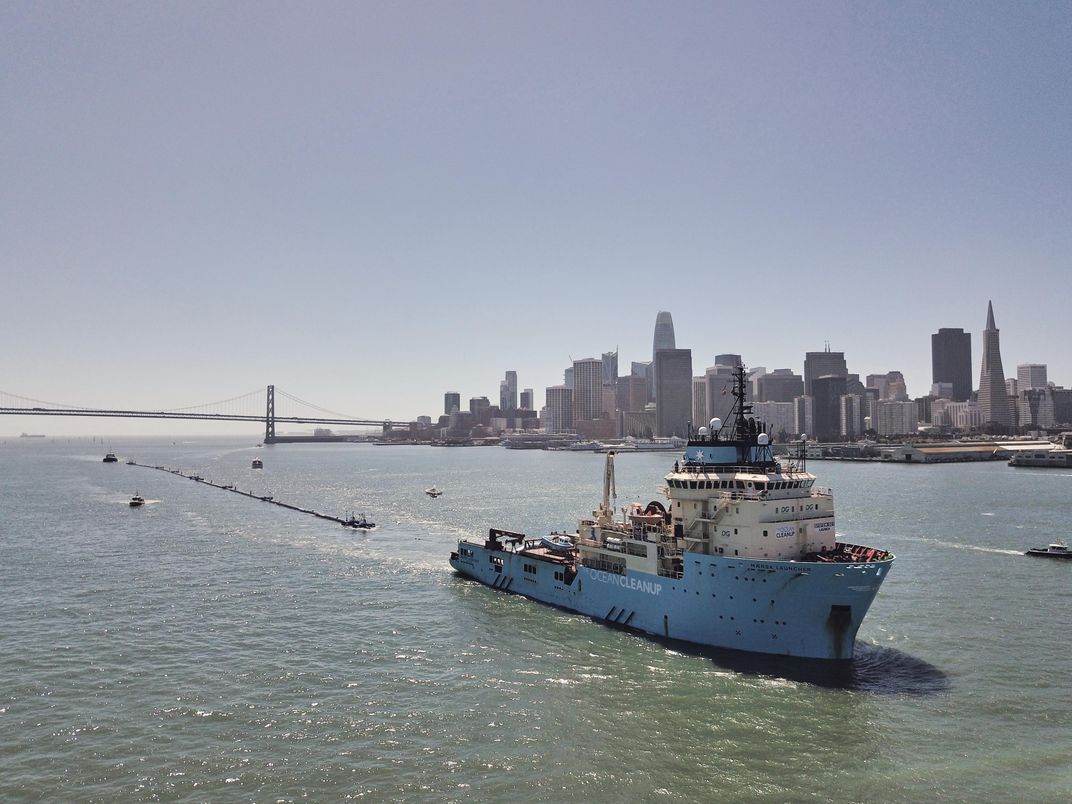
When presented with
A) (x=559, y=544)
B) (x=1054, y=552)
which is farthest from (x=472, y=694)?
(x=1054, y=552)

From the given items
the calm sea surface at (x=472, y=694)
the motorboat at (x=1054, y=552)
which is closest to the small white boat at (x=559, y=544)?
the calm sea surface at (x=472, y=694)

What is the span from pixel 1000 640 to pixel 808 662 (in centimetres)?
1052

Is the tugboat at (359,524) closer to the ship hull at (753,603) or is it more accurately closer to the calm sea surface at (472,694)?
the calm sea surface at (472,694)

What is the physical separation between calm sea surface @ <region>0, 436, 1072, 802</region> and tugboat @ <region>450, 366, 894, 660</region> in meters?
1.28

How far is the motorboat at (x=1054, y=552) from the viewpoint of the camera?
46.4 meters

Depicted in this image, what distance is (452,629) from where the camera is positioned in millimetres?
32500

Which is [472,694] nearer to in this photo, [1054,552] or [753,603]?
[753,603]

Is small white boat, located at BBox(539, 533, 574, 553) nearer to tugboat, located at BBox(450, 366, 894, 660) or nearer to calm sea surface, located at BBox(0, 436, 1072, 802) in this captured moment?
tugboat, located at BBox(450, 366, 894, 660)

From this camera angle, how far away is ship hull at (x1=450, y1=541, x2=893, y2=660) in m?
25.6

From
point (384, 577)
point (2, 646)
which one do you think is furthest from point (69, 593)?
point (384, 577)

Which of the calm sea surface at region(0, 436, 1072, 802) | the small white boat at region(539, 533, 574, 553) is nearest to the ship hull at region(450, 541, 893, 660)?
the calm sea surface at region(0, 436, 1072, 802)

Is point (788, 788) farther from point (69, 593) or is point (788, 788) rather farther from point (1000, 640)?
point (69, 593)

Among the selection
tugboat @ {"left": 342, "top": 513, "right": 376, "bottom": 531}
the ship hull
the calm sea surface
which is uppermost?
the ship hull

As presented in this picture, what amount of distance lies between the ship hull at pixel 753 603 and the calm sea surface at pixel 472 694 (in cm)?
107
